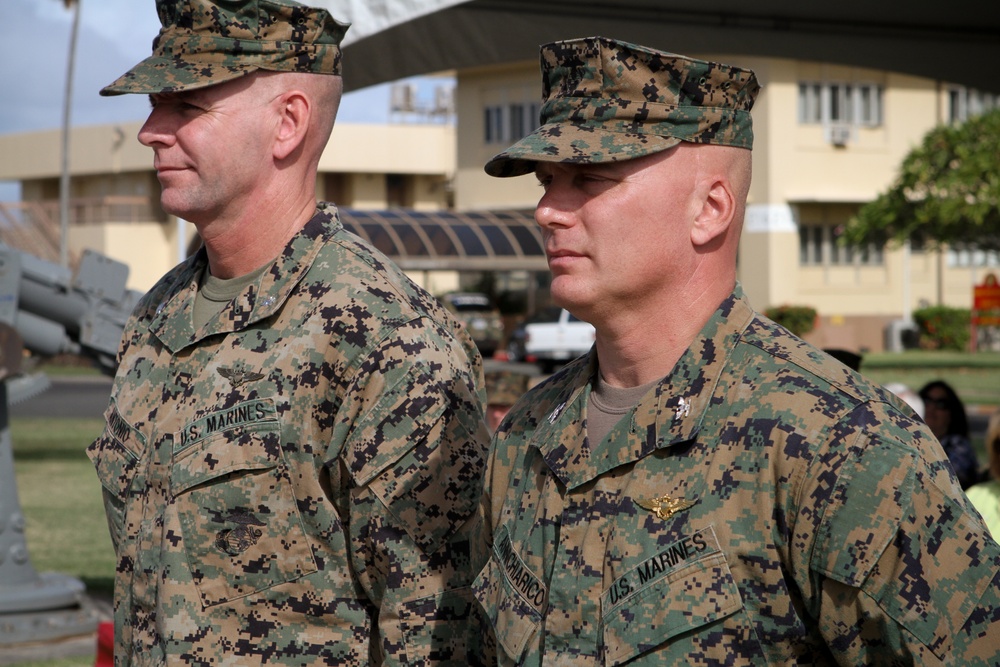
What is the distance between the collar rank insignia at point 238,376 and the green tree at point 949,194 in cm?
2315

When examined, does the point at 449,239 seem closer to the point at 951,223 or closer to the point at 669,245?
the point at 951,223

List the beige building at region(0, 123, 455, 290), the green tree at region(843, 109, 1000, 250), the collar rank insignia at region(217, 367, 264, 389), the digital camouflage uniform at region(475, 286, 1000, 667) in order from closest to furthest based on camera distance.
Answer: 1. the digital camouflage uniform at region(475, 286, 1000, 667)
2. the collar rank insignia at region(217, 367, 264, 389)
3. the green tree at region(843, 109, 1000, 250)
4. the beige building at region(0, 123, 455, 290)

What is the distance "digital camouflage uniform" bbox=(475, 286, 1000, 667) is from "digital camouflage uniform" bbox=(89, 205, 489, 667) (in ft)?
1.31

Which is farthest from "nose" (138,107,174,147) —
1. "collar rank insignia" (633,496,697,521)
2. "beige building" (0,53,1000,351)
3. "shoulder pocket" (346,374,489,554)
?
"beige building" (0,53,1000,351)

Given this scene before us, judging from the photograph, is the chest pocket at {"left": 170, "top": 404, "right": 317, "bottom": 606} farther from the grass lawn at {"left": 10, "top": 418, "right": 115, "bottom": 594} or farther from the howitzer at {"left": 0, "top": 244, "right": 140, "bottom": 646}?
the grass lawn at {"left": 10, "top": 418, "right": 115, "bottom": 594}

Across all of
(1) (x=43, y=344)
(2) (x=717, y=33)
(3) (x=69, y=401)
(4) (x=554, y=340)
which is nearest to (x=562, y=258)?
(2) (x=717, y=33)

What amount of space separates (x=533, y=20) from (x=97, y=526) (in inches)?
282

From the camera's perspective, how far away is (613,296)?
198 centimetres

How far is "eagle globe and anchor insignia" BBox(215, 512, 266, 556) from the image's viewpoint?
2502 millimetres

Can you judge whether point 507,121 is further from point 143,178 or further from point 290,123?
point 290,123

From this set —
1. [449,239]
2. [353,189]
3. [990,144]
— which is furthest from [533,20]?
[353,189]

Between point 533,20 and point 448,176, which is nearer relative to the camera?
point 533,20

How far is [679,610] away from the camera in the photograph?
6.01 feet

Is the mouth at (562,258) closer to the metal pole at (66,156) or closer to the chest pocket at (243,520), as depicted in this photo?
the chest pocket at (243,520)
